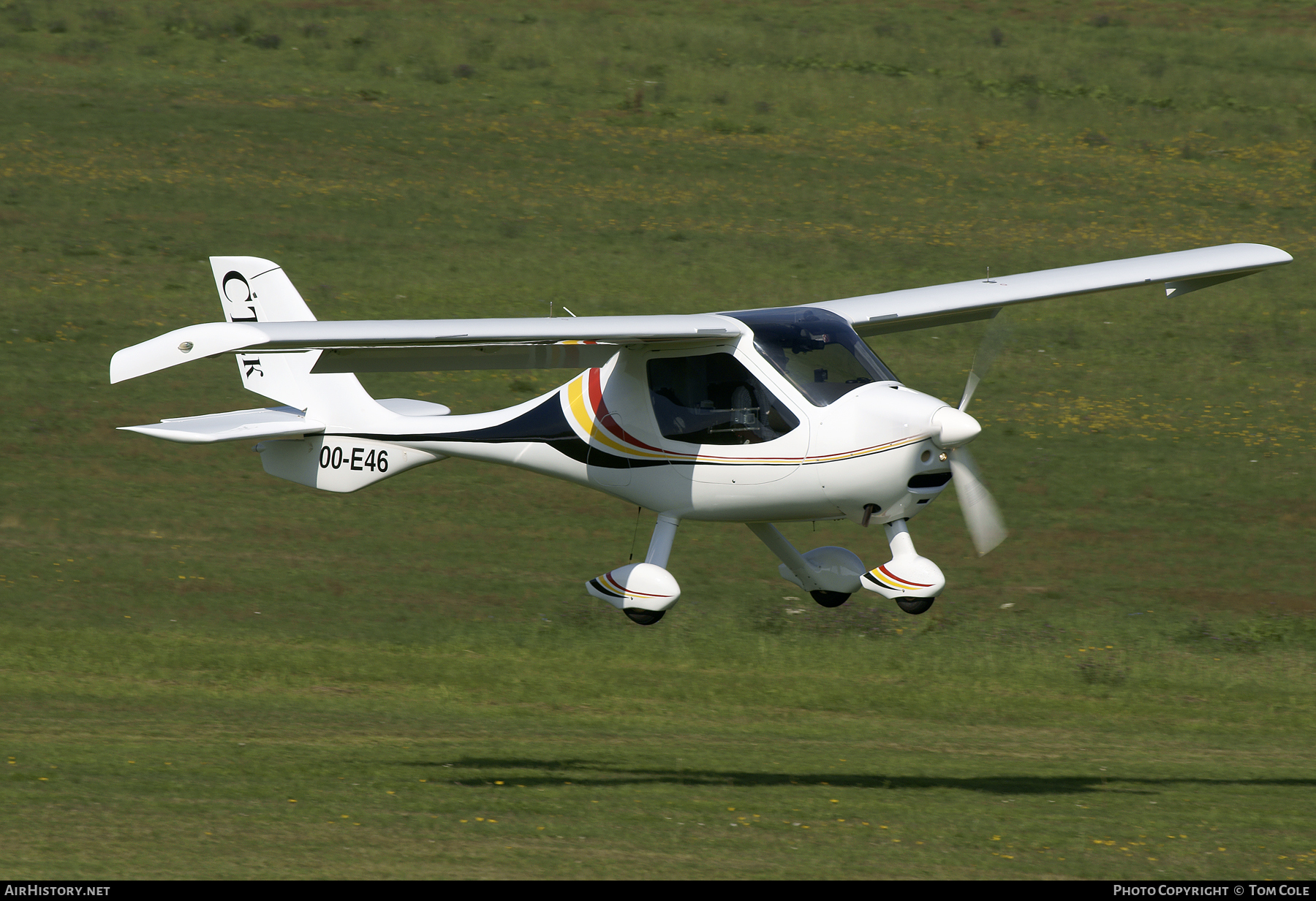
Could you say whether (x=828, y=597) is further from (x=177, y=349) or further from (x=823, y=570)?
(x=177, y=349)

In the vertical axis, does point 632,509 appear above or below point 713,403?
below

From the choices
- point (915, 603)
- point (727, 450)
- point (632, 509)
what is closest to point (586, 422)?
point (727, 450)

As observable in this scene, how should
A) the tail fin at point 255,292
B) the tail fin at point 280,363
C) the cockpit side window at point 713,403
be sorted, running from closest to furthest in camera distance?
1. the cockpit side window at point 713,403
2. the tail fin at point 280,363
3. the tail fin at point 255,292

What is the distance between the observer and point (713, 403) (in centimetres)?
1553

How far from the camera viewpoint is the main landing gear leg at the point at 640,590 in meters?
15.3

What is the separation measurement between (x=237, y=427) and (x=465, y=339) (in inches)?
146

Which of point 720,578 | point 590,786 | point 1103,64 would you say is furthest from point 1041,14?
point 590,786

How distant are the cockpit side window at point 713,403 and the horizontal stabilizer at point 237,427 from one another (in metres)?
4.30

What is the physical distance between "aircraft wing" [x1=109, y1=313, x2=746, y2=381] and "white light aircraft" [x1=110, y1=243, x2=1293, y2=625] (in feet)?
0.07

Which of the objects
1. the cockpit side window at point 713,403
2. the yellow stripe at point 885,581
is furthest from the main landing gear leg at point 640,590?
the yellow stripe at point 885,581

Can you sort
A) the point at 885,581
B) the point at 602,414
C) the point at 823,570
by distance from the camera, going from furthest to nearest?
the point at 823,570 → the point at 602,414 → the point at 885,581

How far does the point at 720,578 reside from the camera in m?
27.2

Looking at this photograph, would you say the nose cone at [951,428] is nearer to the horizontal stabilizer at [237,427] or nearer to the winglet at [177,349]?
the winglet at [177,349]

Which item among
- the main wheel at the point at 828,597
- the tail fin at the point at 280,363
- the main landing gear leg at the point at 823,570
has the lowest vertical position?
the main wheel at the point at 828,597
